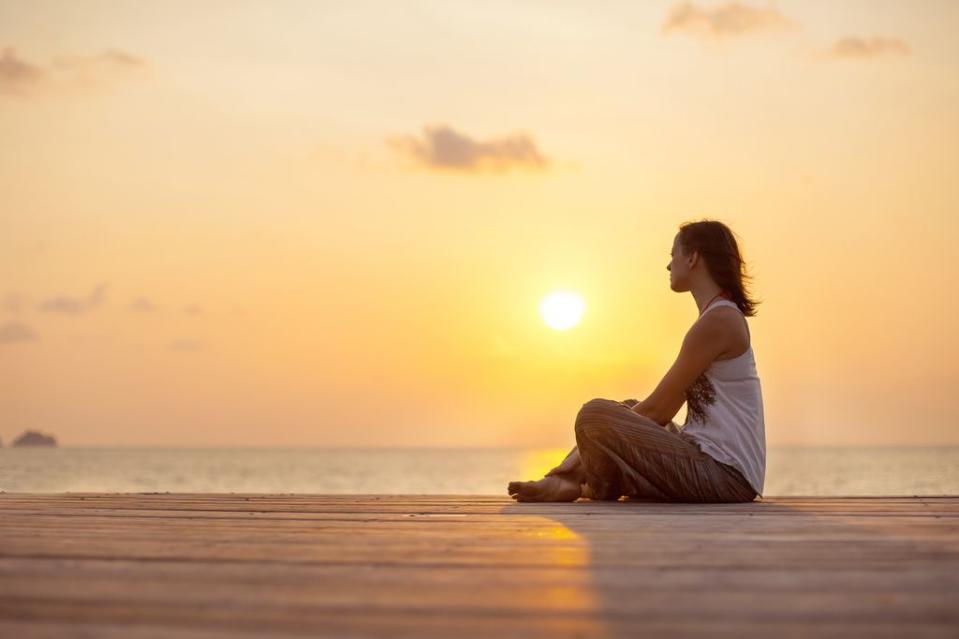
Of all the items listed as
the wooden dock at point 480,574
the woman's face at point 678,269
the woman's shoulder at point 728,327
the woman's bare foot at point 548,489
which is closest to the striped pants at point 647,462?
the woman's bare foot at point 548,489

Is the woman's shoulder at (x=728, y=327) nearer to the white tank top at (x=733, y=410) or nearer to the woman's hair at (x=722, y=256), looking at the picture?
the white tank top at (x=733, y=410)

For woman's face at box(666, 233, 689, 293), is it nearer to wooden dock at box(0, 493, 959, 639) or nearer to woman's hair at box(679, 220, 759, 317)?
woman's hair at box(679, 220, 759, 317)

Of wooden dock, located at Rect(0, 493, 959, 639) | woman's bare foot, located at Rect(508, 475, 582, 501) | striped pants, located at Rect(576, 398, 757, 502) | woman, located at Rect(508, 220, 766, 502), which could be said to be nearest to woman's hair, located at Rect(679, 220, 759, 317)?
woman, located at Rect(508, 220, 766, 502)

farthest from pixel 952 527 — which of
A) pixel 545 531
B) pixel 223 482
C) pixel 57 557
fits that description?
pixel 223 482

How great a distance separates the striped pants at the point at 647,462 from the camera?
16.0 ft

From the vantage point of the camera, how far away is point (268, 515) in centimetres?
410

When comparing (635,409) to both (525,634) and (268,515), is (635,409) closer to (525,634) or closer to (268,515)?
(268,515)

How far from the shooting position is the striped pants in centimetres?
488

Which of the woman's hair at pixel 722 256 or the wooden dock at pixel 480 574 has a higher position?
the woman's hair at pixel 722 256

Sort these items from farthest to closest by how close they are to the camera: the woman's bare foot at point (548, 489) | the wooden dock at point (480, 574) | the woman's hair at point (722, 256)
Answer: the woman's hair at point (722, 256) → the woman's bare foot at point (548, 489) → the wooden dock at point (480, 574)

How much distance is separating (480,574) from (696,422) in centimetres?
289

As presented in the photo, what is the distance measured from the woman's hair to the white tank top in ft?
0.30

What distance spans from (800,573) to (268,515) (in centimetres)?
228

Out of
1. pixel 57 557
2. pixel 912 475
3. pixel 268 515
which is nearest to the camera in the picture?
pixel 57 557
